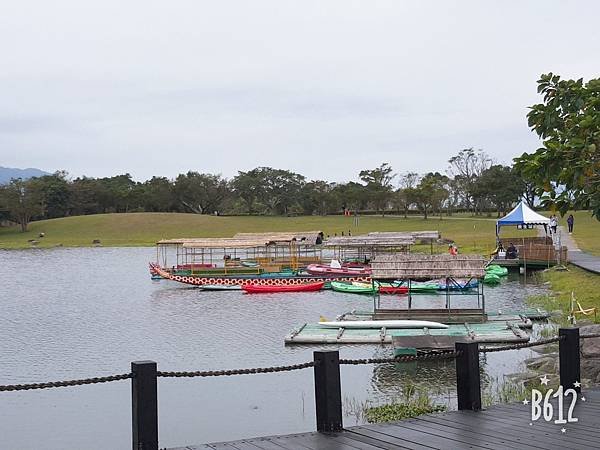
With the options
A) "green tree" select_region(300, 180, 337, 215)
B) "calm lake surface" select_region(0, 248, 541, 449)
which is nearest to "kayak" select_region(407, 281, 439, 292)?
"calm lake surface" select_region(0, 248, 541, 449)

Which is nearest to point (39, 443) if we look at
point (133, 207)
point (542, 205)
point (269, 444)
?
point (269, 444)

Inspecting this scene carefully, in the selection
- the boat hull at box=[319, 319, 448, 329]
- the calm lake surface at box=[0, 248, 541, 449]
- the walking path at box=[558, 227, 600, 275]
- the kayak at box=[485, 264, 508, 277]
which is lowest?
the calm lake surface at box=[0, 248, 541, 449]

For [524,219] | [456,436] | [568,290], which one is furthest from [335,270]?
[456,436]

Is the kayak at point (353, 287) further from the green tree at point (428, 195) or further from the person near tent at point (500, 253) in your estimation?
the green tree at point (428, 195)

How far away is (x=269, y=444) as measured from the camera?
350 inches

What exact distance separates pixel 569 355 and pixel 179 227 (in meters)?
101

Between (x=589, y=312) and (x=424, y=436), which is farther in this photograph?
(x=589, y=312)

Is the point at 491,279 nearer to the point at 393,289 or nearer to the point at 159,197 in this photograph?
the point at 393,289

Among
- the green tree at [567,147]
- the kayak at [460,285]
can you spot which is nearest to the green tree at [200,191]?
the kayak at [460,285]

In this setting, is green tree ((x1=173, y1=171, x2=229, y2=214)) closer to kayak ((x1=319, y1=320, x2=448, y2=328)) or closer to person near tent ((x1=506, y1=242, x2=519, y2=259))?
person near tent ((x1=506, y1=242, x2=519, y2=259))

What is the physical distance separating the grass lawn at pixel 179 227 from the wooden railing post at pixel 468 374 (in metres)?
75.1

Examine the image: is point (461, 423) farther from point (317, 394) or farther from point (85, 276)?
point (85, 276)

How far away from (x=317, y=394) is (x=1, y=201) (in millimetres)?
112351

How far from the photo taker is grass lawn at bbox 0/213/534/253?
9662cm
